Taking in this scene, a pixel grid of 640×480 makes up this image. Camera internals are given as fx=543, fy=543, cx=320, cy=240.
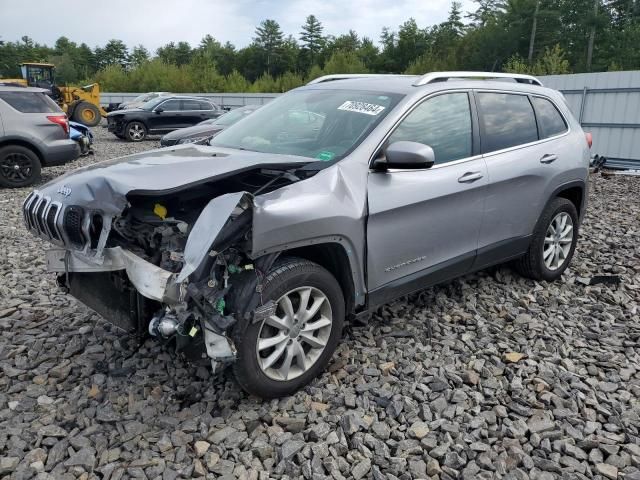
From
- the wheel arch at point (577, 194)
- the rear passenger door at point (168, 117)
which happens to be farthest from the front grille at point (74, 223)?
the rear passenger door at point (168, 117)

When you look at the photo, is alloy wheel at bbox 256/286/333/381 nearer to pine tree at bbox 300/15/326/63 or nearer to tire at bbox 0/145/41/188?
tire at bbox 0/145/41/188

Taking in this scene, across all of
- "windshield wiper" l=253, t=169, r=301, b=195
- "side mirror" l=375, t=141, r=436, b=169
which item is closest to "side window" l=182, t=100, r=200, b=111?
"windshield wiper" l=253, t=169, r=301, b=195

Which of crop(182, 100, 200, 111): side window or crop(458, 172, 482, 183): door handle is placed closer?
crop(458, 172, 482, 183): door handle

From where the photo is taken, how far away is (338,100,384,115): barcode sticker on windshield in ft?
11.8

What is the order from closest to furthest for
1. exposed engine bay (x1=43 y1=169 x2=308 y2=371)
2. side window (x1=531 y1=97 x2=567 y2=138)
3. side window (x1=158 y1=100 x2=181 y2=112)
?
1. exposed engine bay (x1=43 y1=169 x2=308 y2=371)
2. side window (x1=531 y1=97 x2=567 y2=138)
3. side window (x1=158 y1=100 x2=181 y2=112)

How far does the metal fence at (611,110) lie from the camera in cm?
1203

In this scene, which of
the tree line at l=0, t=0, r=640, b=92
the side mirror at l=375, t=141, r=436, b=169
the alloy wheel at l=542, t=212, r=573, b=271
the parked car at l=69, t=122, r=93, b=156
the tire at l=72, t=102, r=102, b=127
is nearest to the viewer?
the side mirror at l=375, t=141, r=436, b=169

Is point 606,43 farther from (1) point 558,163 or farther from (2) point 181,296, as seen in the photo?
(2) point 181,296

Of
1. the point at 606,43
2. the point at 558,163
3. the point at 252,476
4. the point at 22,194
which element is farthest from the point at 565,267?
the point at 606,43

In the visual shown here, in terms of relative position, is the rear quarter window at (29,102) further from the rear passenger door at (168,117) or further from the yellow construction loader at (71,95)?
the yellow construction loader at (71,95)

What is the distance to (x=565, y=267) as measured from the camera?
505cm

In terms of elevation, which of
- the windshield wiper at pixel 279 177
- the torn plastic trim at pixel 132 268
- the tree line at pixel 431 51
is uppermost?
the tree line at pixel 431 51

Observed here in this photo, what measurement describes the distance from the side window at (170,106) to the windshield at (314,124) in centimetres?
1553

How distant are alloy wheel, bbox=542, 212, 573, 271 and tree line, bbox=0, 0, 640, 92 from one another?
124ft
